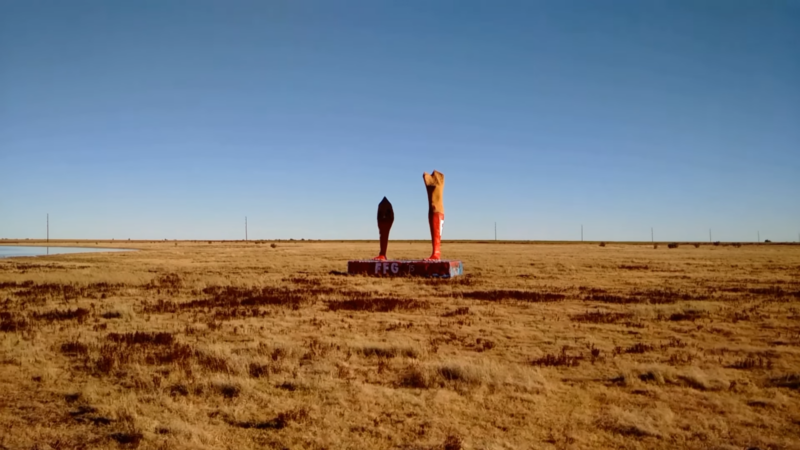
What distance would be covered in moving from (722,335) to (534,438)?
8921 mm

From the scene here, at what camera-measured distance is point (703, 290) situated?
2334 centimetres

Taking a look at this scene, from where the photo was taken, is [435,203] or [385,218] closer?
[435,203]

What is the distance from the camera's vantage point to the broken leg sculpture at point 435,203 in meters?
33.2

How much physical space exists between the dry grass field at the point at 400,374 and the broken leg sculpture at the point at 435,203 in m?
14.5

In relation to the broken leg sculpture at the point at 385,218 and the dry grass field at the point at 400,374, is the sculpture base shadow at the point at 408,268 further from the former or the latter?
the dry grass field at the point at 400,374

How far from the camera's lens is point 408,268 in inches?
1231

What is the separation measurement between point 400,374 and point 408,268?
71.5 ft

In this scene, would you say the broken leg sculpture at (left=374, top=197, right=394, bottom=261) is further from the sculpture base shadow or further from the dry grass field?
the dry grass field

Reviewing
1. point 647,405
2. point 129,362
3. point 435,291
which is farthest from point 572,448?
point 435,291

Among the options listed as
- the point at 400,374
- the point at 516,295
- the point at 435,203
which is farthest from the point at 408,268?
the point at 400,374

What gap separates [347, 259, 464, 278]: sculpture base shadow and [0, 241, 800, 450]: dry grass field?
11306 millimetres

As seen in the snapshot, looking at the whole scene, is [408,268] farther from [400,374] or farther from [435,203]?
[400,374]

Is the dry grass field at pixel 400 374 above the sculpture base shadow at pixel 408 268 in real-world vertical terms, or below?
below

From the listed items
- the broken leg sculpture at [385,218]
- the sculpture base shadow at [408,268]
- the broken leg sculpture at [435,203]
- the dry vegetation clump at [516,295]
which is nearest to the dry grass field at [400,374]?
the dry vegetation clump at [516,295]
